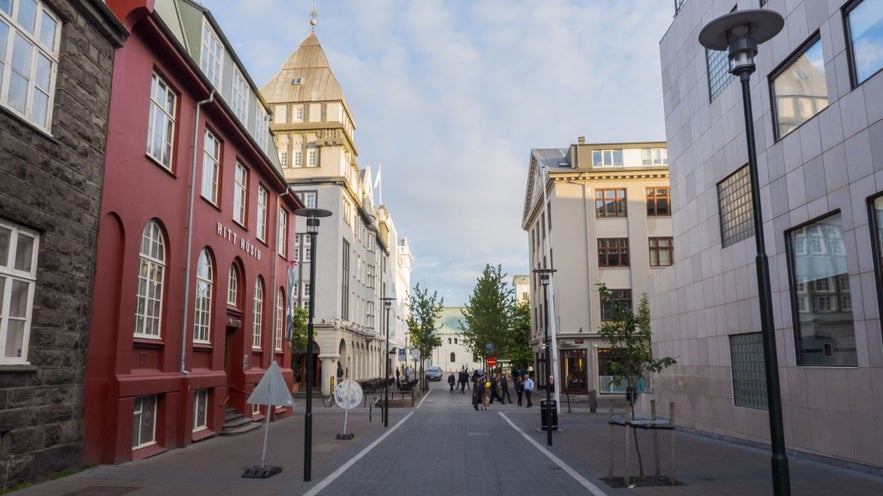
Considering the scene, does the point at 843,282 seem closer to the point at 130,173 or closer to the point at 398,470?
the point at 398,470

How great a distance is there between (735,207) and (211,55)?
14.9 metres

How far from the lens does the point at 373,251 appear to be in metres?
62.9

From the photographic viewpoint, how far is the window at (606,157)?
145ft

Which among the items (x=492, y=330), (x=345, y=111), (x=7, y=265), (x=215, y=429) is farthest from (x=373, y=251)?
(x=7, y=265)

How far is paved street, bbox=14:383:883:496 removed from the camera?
9930 mm

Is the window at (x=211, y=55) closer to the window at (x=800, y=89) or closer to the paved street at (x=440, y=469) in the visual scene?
the paved street at (x=440, y=469)

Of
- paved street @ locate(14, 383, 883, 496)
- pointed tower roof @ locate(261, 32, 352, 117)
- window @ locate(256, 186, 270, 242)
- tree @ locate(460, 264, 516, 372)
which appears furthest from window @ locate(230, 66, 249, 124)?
tree @ locate(460, 264, 516, 372)

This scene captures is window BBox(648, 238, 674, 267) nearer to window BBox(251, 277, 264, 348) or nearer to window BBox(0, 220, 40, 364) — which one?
window BBox(251, 277, 264, 348)

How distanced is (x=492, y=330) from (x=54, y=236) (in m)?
48.7

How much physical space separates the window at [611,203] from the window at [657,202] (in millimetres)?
1646

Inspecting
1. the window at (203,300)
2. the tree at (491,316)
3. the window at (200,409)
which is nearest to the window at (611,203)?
the tree at (491,316)

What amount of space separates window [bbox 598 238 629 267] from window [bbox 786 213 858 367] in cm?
2881

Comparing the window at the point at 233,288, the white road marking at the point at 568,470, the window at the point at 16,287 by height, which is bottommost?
the white road marking at the point at 568,470

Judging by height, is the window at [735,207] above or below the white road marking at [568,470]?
above
